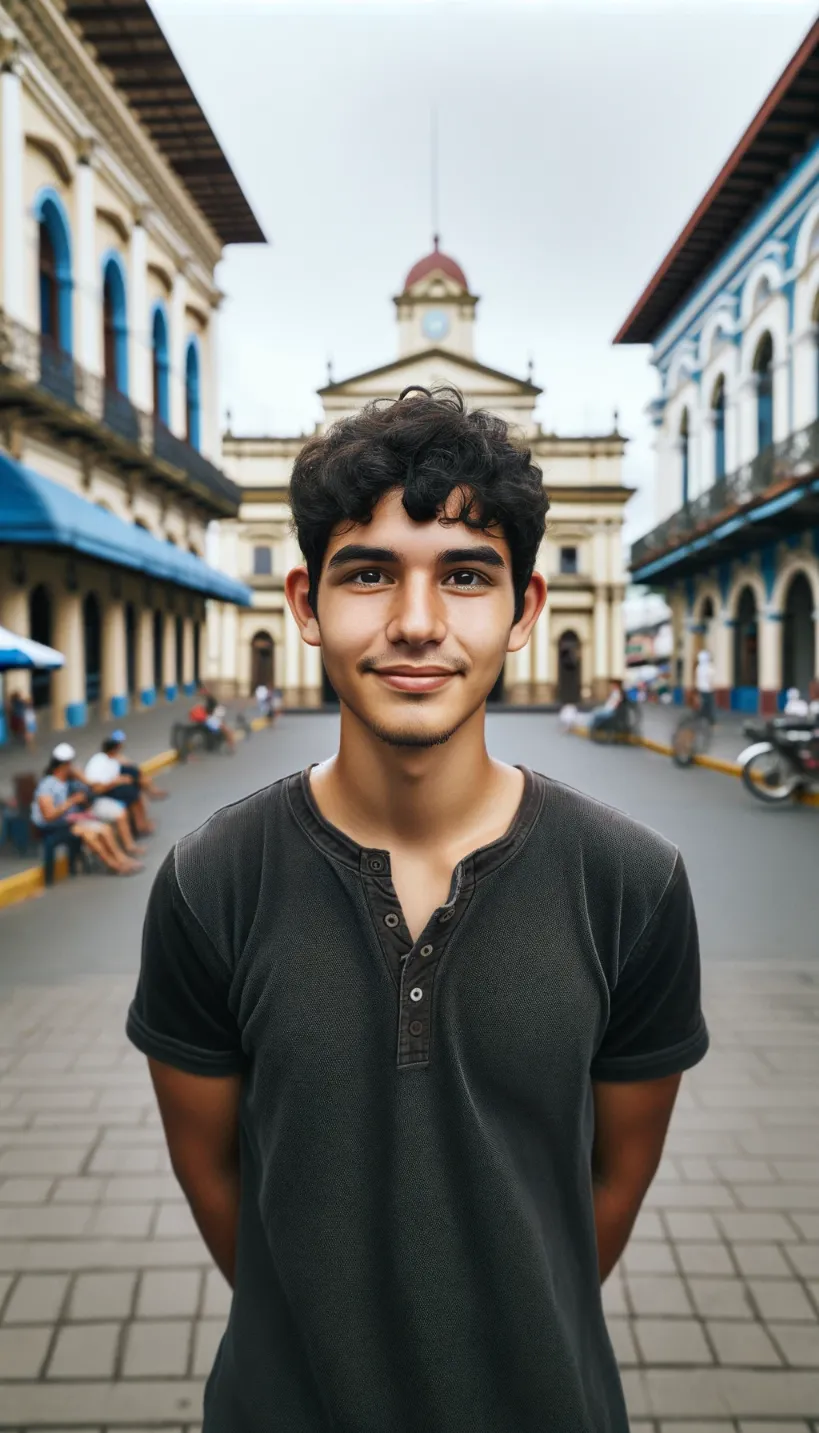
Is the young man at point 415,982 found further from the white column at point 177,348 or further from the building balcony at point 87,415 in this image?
the white column at point 177,348

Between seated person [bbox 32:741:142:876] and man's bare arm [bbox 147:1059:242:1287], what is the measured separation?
21.8 ft

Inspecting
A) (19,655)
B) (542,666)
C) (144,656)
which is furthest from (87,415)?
(542,666)

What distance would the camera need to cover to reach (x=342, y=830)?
1423mm

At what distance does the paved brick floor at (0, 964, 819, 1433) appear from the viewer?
2494 mm

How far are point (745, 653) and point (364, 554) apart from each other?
25.6 meters

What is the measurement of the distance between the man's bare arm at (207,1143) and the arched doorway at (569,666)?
36.7 metres

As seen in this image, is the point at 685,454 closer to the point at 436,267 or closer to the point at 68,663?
the point at 436,267

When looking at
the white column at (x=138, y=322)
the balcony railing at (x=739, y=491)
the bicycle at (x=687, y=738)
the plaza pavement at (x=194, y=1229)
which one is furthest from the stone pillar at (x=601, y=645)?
the plaza pavement at (x=194, y=1229)

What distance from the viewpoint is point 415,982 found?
131 centimetres

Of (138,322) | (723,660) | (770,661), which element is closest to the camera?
(138,322)

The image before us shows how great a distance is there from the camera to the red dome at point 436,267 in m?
40.1

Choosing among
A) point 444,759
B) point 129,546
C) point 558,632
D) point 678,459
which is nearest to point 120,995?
point 444,759

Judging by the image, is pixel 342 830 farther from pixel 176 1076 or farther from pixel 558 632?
pixel 558 632

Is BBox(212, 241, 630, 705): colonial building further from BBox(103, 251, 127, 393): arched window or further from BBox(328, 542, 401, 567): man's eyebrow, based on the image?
BBox(328, 542, 401, 567): man's eyebrow
